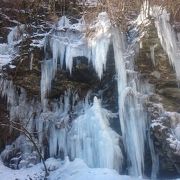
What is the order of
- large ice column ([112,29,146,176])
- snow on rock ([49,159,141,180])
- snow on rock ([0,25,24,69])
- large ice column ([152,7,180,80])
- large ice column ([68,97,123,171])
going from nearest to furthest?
snow on rock ([49,159,141,180])
large ice column ([68,97,123,171])
large ice column ([112,29,146,176])
large ice column ([152,7,180,80])
snow on rock ([0,25,24,69])

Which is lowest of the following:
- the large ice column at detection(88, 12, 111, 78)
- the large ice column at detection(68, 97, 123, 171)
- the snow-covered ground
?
the snow-covered ground

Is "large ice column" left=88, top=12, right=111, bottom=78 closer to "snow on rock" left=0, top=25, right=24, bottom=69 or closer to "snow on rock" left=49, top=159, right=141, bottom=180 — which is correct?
"snow on rock" left=0, top=25, right=24, bottom=69

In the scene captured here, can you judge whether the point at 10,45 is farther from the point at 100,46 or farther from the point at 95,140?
the point at 95,140

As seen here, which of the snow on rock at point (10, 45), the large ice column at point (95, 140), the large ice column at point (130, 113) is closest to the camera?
the large ice column at point (95, 140)

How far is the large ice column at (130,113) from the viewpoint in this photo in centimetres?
1013

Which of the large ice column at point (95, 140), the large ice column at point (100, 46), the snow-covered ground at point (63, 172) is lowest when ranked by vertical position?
the snow-covered ground at point (63, 172)

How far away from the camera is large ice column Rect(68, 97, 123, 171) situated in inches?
395

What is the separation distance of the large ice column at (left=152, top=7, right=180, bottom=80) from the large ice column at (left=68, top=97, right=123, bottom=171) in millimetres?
2541

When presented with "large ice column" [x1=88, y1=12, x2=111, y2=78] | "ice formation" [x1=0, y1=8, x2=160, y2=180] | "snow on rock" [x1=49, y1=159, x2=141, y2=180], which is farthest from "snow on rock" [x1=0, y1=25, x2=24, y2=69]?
"snow on rock" [x1=49, y1=159, x2=141, y2=180]

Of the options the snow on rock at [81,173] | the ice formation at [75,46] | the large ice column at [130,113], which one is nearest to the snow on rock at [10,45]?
the ice formation at [75,46]

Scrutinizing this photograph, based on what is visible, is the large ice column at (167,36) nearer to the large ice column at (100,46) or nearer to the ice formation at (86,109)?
the ice formation at (86,109)

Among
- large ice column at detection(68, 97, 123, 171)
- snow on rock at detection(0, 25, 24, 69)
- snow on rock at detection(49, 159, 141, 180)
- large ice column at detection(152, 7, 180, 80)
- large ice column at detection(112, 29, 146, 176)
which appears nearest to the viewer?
snow on rock at detection(49, 159, 141, 180)

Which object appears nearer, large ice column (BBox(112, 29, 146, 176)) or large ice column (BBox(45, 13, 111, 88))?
large ice column (BBox(112, 29, 146, 176))

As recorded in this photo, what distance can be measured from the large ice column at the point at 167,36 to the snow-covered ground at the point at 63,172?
369cm
